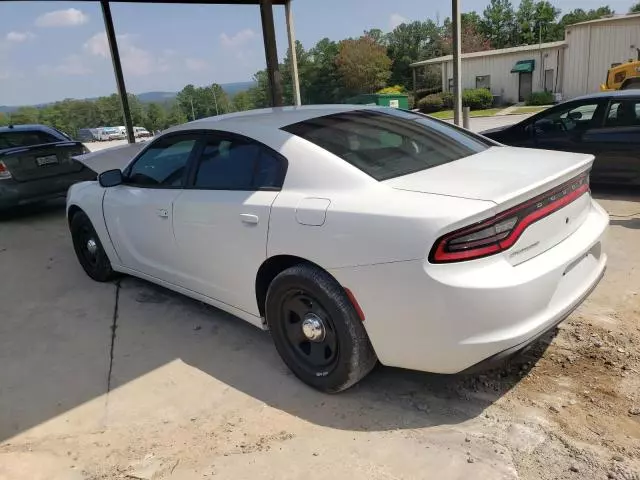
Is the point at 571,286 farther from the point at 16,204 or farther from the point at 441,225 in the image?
the point at 16,204

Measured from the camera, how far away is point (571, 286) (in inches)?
103

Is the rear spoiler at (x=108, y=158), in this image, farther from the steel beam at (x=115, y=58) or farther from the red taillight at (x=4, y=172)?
the steel beam at (x=115, y=58)

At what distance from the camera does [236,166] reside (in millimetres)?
3334

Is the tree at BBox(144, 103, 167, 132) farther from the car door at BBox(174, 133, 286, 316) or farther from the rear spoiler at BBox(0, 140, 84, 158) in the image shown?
the car door at BBox(174, 133, 286, 316)

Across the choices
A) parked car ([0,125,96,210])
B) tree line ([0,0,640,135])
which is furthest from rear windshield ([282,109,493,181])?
tree line ([0,0,640,135])

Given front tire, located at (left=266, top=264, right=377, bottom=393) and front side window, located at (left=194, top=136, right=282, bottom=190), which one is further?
front side window, located at (left=194, top=136, right=282, bottom=190)

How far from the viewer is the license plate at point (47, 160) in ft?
25.1

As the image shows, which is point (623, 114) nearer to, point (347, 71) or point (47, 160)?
point (47, 160)

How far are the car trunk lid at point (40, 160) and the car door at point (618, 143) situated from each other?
7.37 metres

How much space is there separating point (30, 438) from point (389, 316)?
6.78 feet

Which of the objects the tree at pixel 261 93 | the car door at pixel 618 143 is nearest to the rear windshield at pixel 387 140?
the car door at pixel 618 143

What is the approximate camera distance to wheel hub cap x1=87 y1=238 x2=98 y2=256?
4910 mm

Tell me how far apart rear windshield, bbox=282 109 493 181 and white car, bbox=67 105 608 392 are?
0.05 ft

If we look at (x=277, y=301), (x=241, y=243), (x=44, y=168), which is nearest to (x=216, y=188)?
(x=241, y=243)
